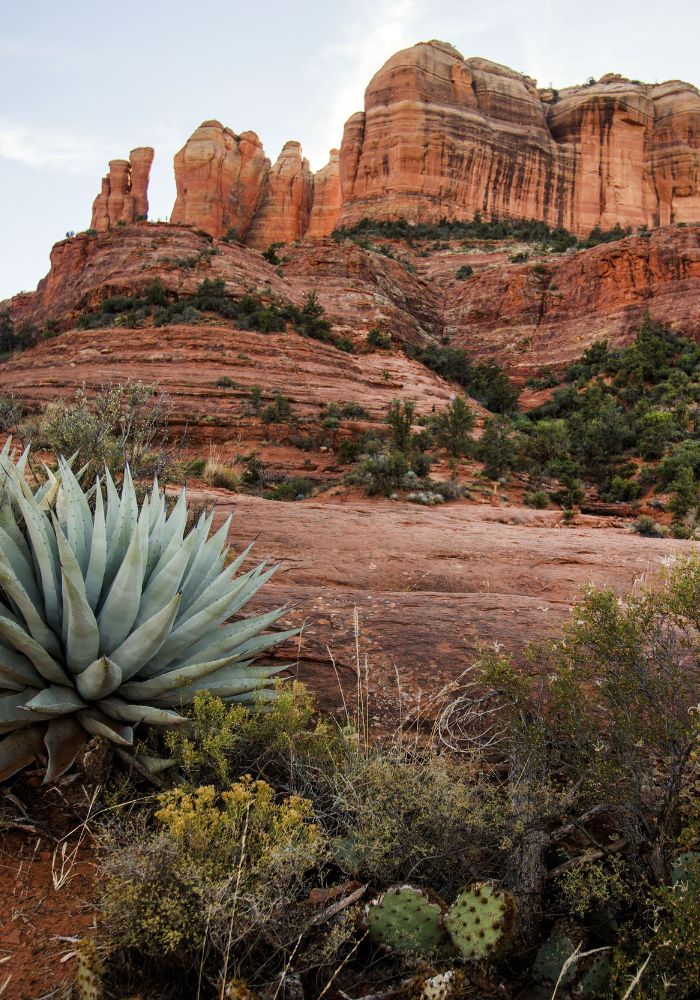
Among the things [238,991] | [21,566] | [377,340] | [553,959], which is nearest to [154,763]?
[238,991]

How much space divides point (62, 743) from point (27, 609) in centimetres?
46

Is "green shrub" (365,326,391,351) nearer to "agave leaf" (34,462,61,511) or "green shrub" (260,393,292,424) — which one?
"green shrub" (260,393,292,424)

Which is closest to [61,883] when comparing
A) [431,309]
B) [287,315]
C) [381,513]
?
[381,513]

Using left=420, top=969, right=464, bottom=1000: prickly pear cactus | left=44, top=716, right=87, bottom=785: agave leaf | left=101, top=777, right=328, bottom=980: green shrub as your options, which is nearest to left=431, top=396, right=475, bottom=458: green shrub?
left=44, top=716, right=87, bottom=785: agave leaf

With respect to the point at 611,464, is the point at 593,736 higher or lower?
lower

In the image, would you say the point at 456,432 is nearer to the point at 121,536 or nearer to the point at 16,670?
the point at 121,536

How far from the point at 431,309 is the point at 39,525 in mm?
37890

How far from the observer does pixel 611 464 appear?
19.3m

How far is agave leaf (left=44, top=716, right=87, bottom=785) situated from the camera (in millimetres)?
1862

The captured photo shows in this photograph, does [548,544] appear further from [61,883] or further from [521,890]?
[61,883]

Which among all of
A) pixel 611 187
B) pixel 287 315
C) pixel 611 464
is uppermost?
Answer: pixel 611 187

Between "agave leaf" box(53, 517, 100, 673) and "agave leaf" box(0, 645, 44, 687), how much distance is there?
0.11m

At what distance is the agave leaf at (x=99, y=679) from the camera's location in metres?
1.92

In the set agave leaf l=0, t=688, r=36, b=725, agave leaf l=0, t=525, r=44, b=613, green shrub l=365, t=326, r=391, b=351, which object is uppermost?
green shrub l=365, t=326, r=391, b=351
